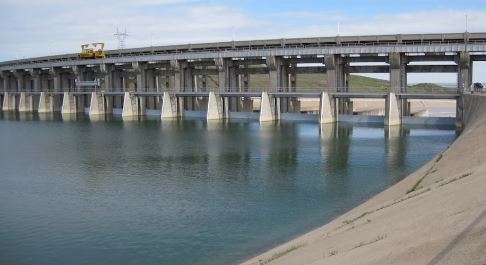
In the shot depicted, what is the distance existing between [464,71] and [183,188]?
39.2 meters

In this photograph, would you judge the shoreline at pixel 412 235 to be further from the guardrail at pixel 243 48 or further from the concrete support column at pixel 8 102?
the concrete support column at pixel 8 102

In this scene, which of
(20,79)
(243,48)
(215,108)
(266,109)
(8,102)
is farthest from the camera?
(20,79)

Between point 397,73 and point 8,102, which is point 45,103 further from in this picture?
point 397,73


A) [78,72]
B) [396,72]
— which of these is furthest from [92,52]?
[396,72]

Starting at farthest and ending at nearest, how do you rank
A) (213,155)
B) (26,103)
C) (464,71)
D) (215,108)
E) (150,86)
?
(26,103)
(150,86)
(215,108)
(464,71)
(213,155)

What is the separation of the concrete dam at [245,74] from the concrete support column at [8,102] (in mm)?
185

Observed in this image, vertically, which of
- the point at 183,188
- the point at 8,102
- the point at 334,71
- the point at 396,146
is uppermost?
the point at 334,71

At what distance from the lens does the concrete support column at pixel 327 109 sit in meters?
57.7

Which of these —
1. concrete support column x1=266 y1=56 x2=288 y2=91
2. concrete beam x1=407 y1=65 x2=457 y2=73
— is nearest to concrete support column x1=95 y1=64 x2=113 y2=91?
concrete support column x1=266 y1=56 x2=288 y2=91

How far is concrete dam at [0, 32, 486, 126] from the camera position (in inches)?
2223

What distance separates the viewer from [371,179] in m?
28.4

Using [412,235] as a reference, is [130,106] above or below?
above

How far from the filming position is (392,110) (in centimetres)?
5409

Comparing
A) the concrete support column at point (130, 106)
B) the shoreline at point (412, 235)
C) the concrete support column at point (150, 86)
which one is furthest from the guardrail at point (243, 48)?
the shoreline at point (412, 235)
